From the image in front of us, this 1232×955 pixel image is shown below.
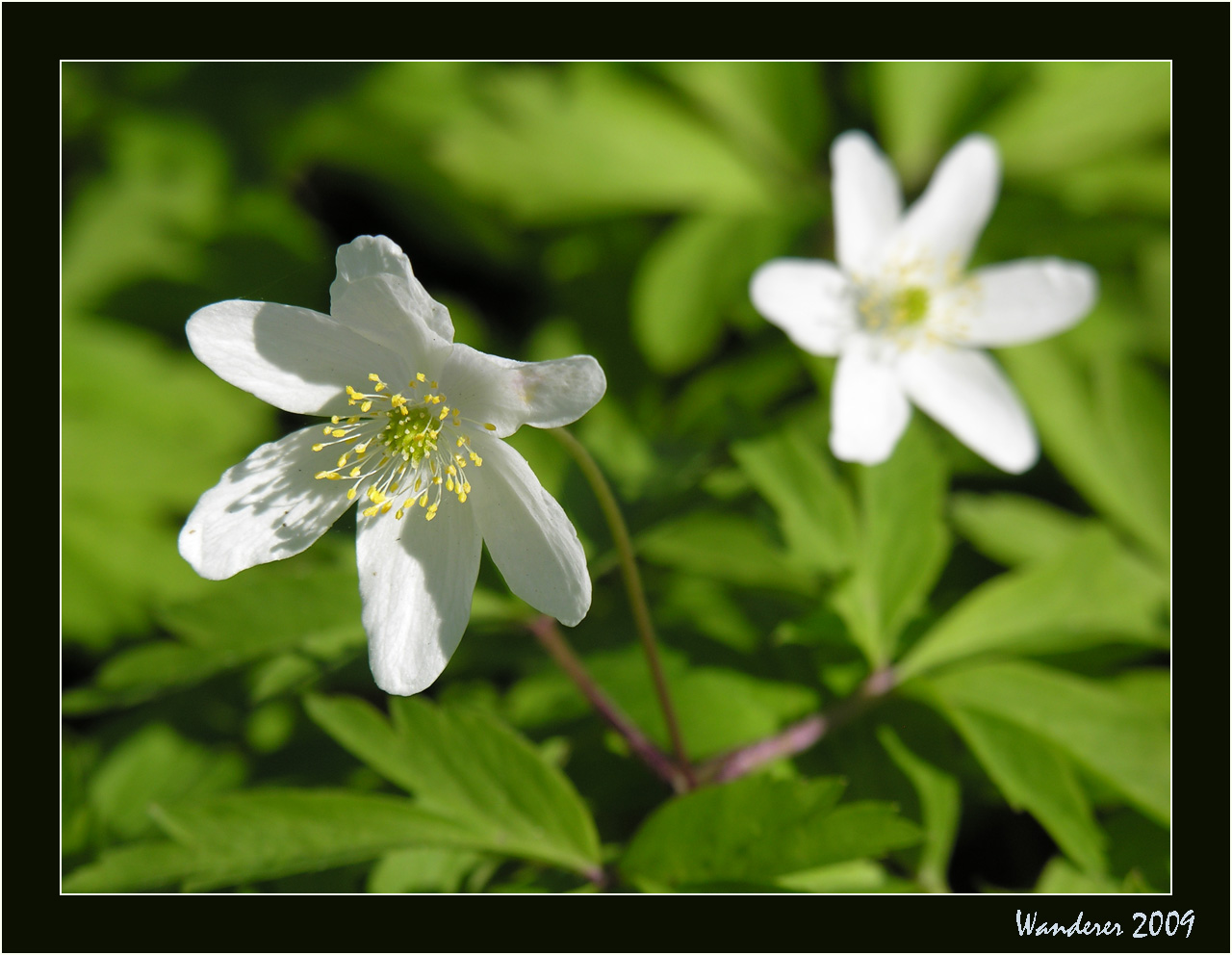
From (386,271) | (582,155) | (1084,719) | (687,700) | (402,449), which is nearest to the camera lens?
(386,271)

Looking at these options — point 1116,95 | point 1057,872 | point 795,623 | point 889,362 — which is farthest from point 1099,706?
point 1116,95

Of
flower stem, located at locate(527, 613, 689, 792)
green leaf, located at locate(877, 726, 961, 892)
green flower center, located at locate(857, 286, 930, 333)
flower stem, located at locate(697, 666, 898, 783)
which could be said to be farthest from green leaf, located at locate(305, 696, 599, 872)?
green flower center, located at locate(857, 286, 930, 333)

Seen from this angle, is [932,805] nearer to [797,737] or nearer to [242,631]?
[797,737]

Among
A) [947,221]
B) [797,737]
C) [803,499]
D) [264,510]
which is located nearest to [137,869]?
[264,510]

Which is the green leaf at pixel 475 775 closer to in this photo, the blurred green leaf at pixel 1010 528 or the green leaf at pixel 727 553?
the green leaf at pixel 727 553

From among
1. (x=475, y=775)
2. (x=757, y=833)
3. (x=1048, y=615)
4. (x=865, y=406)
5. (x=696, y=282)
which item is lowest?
(x=757, y=833)

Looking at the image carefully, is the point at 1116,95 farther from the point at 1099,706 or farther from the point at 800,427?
the point at 1099,706
